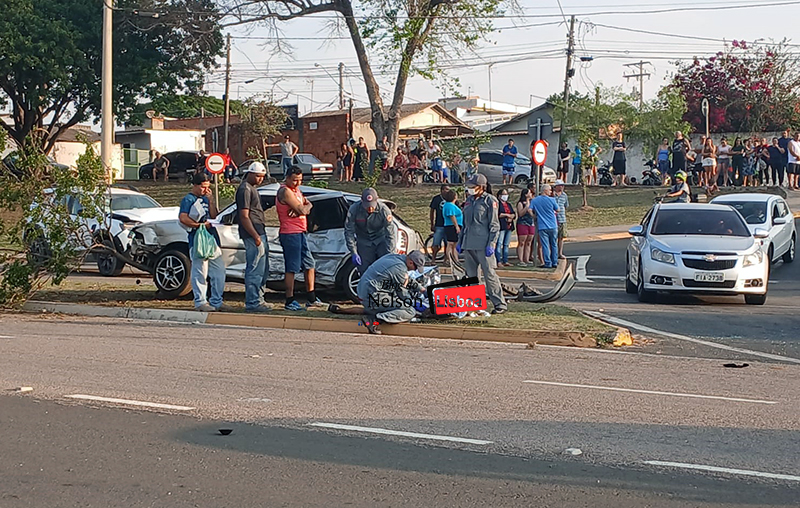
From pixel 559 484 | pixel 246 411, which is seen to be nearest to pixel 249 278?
pixel 246 411

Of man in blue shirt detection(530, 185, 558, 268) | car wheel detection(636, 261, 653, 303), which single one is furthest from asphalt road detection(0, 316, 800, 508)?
man in blue shirt detection(530, 185, 558, 268)

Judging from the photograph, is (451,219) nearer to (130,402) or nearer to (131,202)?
(131,202)

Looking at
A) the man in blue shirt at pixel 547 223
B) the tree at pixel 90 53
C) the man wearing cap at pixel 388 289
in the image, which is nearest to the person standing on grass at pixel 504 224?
the man in blue shirt at pixel 547 223

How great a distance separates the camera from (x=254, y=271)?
533 inches

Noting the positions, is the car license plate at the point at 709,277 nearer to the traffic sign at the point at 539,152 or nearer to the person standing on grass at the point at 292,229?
the person standing on grass at the point at 292,229

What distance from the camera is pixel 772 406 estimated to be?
27.1 ft

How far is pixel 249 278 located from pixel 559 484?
8.26 meters

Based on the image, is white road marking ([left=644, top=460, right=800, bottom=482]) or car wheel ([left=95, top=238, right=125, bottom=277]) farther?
car wheel ([left=95, top=238, right=125, bottom=277])

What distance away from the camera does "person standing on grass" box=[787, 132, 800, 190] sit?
3238cm

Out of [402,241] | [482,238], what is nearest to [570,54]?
[402,241]

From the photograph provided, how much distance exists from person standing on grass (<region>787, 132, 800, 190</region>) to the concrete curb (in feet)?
76.0

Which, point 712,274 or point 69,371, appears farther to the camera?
point 712,274

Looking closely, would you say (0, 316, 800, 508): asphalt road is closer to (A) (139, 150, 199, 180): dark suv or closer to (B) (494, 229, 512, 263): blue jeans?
(B) (494, 229, 512, 263): blue jeans

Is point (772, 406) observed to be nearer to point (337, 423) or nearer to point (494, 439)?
point (494, 439)
